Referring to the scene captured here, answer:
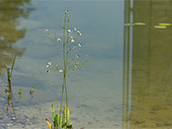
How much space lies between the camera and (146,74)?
3244mm

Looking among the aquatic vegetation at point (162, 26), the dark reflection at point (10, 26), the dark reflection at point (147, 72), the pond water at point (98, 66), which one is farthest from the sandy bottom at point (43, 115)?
the aquatic vegetation at point (162, 26)

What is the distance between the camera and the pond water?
248 cm

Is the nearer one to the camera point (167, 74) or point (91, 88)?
point (91, 88)

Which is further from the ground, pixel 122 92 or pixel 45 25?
pixel 45 25

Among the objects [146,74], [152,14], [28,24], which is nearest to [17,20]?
[28,24]

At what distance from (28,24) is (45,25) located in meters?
0.24

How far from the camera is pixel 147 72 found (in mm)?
3289

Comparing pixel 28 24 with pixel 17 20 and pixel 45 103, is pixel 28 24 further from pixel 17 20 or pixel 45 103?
pixel 45 103

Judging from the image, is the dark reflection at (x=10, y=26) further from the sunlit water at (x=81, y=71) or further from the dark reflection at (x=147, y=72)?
the dark reflection at (x=147, y=72)

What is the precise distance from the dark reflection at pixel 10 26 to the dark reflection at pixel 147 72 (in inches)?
46.4

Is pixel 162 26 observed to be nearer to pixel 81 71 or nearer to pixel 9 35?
pixel 81 71

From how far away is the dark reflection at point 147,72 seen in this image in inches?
98.1

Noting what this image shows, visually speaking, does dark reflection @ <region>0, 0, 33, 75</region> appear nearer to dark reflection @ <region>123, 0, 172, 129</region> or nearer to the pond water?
the pond water

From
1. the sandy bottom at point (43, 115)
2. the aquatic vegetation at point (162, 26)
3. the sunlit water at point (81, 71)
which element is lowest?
the sandy bottom at point (43, 115)
